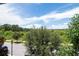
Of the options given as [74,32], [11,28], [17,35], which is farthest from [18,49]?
[74,32]

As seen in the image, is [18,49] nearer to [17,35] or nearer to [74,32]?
[17,35]

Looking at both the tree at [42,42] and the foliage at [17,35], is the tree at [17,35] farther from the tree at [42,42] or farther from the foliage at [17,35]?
the tree at [42,42]

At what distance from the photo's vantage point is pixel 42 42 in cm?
275

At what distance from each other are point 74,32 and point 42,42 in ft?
1.56

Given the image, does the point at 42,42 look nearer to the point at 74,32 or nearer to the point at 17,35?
the point at 17,35

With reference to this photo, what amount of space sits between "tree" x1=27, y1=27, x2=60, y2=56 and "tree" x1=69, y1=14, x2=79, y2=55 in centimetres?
21

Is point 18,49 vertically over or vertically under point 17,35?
under

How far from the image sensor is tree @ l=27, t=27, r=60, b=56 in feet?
8.98

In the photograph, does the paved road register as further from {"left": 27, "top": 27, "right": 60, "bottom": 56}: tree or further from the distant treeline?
the distant treeline

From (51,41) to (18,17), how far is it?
1.88 feet

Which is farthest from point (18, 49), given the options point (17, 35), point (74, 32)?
point (74, 32)

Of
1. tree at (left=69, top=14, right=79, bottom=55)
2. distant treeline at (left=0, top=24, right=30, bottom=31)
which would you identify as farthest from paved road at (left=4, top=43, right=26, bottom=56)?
tree at (left=69, top=14, right=79, bottom=55)

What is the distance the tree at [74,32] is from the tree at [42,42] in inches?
8.3

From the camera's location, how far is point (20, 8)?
2.76m
